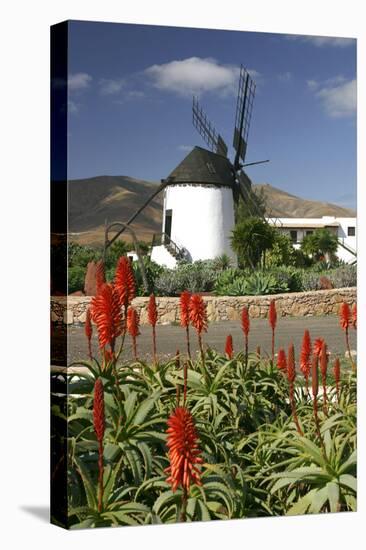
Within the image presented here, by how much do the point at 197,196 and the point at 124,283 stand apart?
1.83 m

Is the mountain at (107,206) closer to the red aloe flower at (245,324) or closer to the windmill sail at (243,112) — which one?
the windmill sail at (243,112)

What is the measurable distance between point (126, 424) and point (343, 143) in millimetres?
3050

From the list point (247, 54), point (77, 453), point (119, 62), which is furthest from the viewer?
point (247, 54)

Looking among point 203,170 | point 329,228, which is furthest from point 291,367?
point 203,170

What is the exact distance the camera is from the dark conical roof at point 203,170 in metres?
8.01

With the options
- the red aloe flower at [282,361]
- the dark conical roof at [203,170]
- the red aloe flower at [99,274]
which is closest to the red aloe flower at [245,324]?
the red aloe flower at [282,361]

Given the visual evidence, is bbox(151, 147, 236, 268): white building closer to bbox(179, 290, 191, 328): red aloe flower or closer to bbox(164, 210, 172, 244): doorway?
bbox(164, 210, 172, 244): doorway

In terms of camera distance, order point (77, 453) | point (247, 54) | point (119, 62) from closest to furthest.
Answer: point (77, 453)
point (119, 62)
point (247, 54)

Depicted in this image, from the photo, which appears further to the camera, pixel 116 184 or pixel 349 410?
pixel 349 410

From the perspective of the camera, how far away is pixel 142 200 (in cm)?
766

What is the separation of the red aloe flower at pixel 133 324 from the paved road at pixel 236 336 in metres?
0.04

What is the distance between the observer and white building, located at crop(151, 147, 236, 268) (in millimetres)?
7934

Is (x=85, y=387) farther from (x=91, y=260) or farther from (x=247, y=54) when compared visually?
(x=247, y=54)

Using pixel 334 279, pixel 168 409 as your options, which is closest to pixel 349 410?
pixel 334 279
